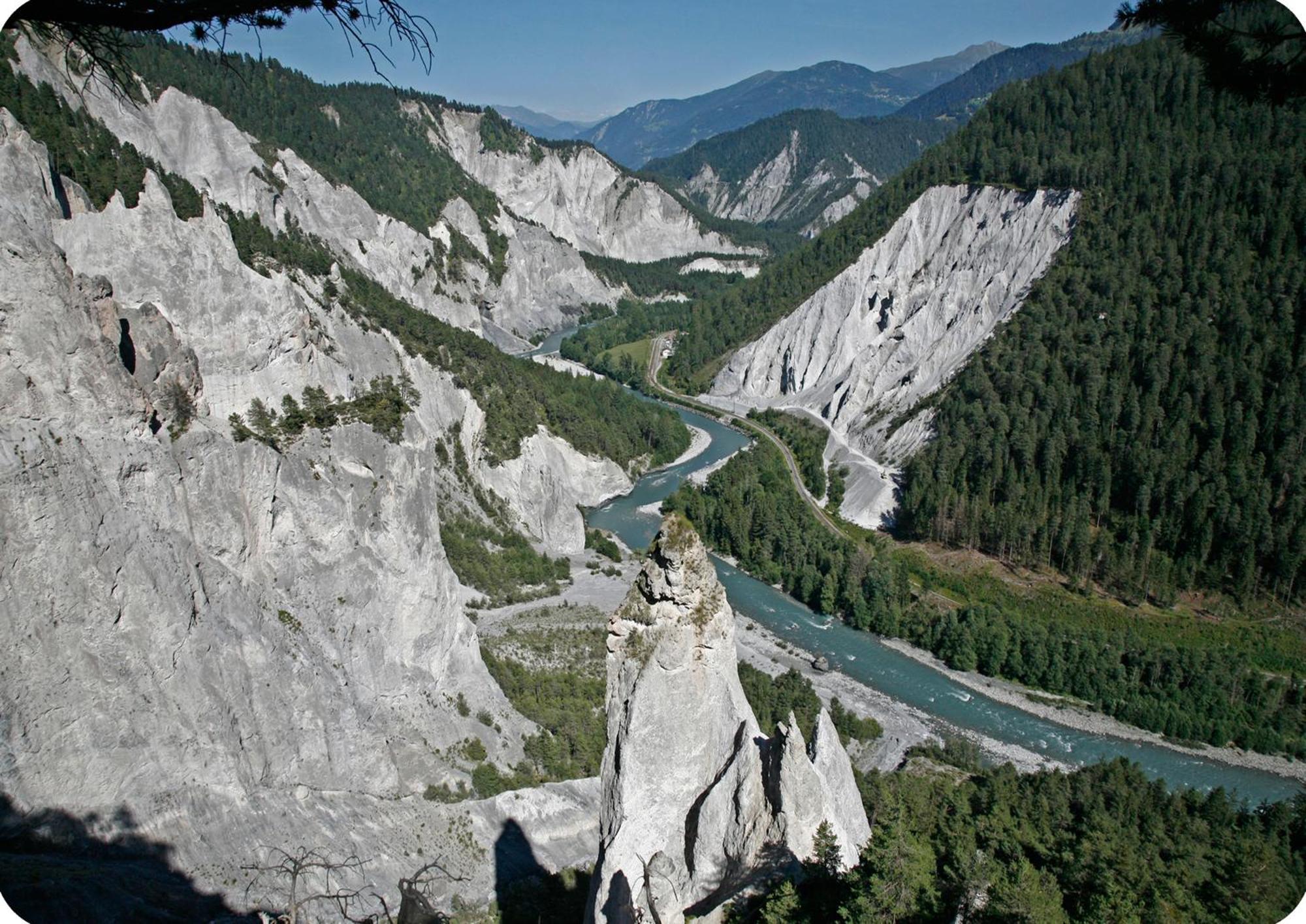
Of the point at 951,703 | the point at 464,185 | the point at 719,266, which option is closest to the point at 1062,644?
the point at 951,703

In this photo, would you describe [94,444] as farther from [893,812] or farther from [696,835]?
[893,812]

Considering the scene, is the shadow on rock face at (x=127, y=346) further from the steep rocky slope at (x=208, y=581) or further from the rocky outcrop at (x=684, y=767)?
the rocky outcrop at (x=684, y=767)

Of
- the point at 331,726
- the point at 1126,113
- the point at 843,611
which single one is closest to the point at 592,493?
the point at 843,611

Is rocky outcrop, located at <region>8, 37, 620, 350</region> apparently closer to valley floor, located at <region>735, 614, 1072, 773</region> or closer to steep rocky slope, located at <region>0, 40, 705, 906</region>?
steep rocky slope, located at <region>0, 40, 705, 906</region>

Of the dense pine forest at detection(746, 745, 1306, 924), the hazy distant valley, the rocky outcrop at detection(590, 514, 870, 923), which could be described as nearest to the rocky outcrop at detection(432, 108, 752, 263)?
the hazy distant valley

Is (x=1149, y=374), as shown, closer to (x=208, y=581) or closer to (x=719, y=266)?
(x=208, y=581)

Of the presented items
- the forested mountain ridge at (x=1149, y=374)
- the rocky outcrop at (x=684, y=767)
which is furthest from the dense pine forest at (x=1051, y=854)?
the forested mountain ridge at (x=1149, y=374)
